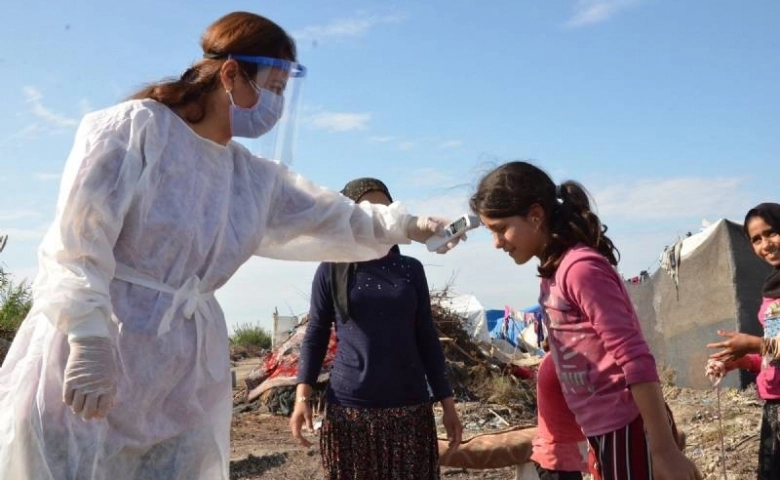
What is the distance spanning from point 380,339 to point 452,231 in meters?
0.71

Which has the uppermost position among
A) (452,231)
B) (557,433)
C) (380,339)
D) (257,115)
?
(257,115)

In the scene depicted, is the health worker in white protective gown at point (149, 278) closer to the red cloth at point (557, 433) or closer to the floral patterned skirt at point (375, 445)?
the floral patterned skirt at point (375, 445)

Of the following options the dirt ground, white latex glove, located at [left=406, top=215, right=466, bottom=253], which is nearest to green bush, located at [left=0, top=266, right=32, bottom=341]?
the dirt ground

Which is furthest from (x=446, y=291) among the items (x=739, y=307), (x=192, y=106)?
(x=192, y=106)

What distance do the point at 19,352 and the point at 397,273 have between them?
1687 millimetres

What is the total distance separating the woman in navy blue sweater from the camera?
3.50 meters

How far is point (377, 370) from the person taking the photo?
3.53 meters

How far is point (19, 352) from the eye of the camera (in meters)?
2.34

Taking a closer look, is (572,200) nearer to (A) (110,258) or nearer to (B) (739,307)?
(A) (110,258)

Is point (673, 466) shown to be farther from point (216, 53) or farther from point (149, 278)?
point (216, 53)

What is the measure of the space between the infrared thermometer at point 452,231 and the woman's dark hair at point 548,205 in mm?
52

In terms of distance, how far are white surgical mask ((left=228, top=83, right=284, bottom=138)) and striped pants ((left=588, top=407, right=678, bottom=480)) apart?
141 centimetres

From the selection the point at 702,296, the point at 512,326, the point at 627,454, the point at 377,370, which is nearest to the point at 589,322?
the point at 627,454

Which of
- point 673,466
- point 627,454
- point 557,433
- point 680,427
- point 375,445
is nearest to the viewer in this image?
point 673,466
